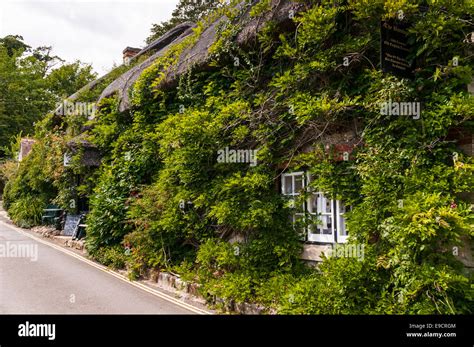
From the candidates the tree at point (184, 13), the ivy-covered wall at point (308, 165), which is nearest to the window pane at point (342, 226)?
the ivy-covered wall at point (308, 165)

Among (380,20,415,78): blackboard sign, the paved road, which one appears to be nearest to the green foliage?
the paved road

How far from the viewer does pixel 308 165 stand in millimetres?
5598

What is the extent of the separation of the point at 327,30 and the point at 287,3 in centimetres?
108

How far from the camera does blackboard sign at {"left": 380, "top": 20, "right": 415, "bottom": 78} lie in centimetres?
446

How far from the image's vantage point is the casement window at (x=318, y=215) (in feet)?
17.6

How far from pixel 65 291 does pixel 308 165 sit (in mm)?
4732

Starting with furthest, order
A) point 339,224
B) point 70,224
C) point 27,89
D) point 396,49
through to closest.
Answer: point 27,89, point 70,224, point 339,224, point 396,49

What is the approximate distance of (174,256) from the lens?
291 inches

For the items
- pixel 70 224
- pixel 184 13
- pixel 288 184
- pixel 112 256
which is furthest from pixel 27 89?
pixel 288 184

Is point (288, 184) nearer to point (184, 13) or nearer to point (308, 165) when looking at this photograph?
point (308, 165)

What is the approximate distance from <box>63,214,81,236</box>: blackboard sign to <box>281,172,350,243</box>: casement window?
30.7 ft

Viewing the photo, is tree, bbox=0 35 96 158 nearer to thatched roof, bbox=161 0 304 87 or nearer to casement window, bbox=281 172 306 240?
thatched roof, bbox=161 0 304 87
